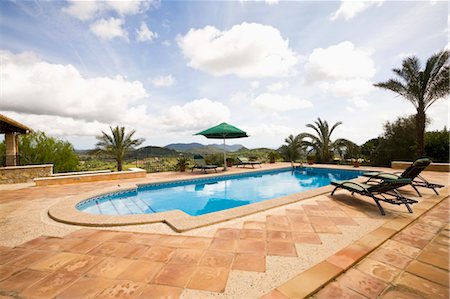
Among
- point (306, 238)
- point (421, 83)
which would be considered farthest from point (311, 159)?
point (306, 238)

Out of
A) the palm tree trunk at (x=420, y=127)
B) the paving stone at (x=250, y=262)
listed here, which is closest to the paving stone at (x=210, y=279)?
the paving stone at (x=250, y=262)

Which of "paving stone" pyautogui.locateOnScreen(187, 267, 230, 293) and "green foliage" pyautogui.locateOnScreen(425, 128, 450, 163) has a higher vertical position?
"green foliage" pyautogui.locateOnScreen(425, 128, 450, 163)

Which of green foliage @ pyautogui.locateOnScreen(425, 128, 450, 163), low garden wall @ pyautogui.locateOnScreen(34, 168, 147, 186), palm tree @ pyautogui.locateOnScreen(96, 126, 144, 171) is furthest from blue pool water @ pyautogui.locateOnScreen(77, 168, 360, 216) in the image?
green foliage @ pyautogui.locateOnScreen(425, 128, 450, 163)

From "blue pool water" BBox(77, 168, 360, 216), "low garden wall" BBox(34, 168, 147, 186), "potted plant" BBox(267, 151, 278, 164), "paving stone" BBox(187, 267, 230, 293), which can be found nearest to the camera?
"paving stone" BBox(187, 267, 230, 293)

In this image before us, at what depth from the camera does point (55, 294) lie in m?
1.86

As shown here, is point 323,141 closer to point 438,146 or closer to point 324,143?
point 324,143

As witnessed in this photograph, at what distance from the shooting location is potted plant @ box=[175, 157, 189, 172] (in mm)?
12250

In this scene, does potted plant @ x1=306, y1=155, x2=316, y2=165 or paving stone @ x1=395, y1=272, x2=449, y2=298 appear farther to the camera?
potted plant @ x1=306, y1=155, x2=316, y2=165

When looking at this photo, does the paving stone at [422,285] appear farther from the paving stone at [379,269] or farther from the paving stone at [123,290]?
the paving stone at [123,290]

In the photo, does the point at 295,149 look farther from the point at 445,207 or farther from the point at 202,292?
the point at 202,292

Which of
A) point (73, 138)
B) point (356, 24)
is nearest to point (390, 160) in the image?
point (356, 24)

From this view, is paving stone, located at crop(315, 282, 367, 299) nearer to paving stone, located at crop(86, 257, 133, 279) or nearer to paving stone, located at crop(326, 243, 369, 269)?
paving stone, located at crop(326, 243, 369, 269)

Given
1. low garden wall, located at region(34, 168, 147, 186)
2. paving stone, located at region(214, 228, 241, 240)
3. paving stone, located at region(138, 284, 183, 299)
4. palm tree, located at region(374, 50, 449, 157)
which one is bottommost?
paving stone, located at region(138, 284, 183, 299)

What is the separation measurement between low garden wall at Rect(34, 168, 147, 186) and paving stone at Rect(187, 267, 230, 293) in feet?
28.2
